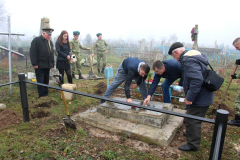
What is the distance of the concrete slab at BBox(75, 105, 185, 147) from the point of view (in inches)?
120

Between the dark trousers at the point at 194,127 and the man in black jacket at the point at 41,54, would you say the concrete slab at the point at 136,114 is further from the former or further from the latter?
the man in black jacket at the point at 41,54

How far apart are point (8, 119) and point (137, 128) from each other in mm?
2458

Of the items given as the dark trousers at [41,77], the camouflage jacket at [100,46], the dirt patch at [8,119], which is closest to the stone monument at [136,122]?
→ the dirt patch at [8,119]

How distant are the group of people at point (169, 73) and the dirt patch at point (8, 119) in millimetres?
1365

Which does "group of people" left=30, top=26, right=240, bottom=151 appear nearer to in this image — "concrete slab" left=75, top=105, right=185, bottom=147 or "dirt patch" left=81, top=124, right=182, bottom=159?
"dirt patch" left=81, top=124, right=182, bottom=159

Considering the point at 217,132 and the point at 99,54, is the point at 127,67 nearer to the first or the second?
the point at 217,132

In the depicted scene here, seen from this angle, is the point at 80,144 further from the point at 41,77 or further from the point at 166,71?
the point at 41,77

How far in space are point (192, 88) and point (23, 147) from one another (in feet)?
8.54

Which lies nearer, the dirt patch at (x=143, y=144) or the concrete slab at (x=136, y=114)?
the dirt patch at (x=143, y=144)

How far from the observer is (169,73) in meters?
3.72

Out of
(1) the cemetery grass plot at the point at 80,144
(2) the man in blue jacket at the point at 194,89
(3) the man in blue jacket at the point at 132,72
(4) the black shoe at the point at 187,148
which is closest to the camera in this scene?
(2) the man in blue jacket at the point at 194,89

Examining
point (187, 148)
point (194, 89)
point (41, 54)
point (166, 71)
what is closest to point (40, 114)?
point (41, 54)

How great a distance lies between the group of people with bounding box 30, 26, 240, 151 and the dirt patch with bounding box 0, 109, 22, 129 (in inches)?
53.8

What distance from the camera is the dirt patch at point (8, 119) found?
3.37m
